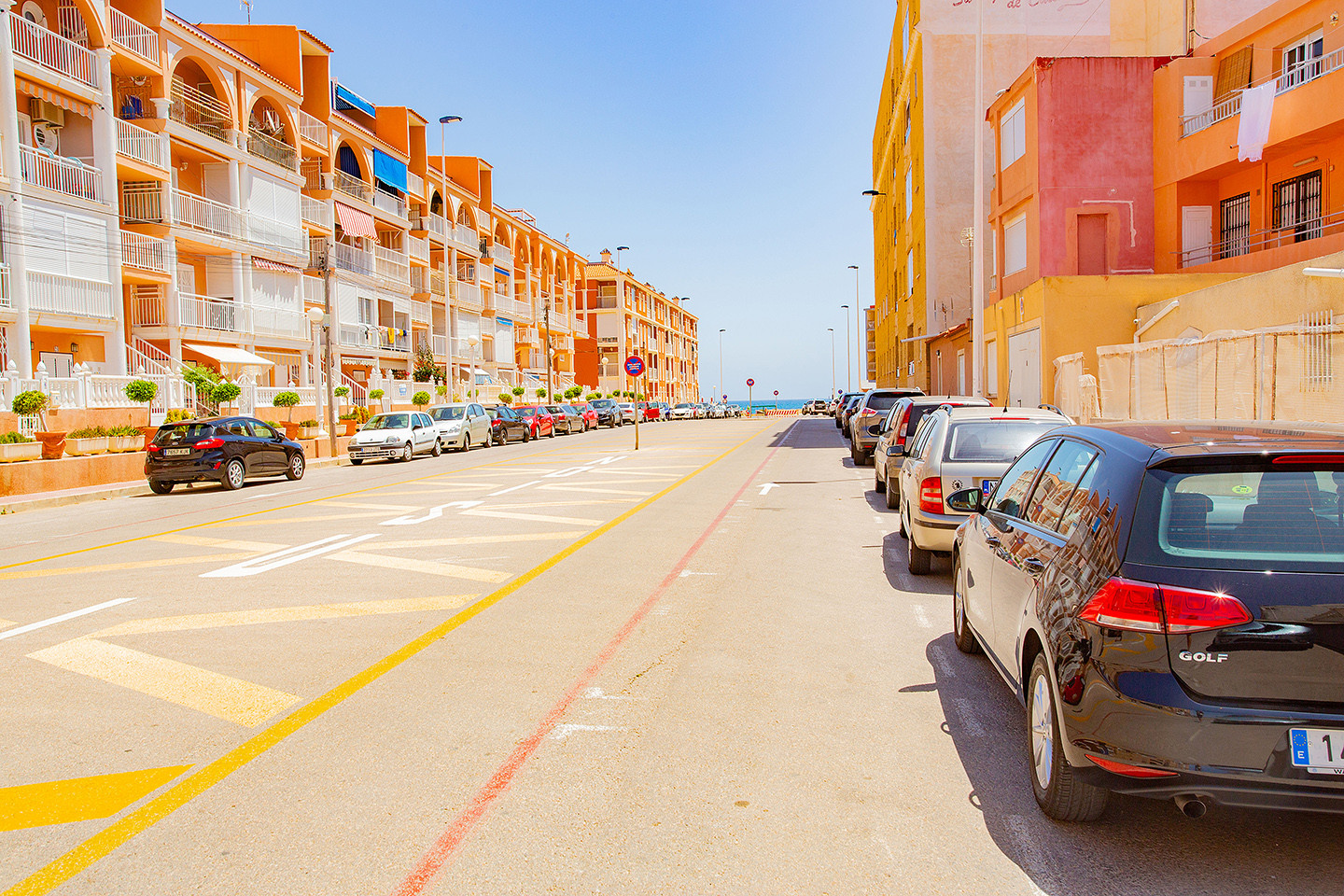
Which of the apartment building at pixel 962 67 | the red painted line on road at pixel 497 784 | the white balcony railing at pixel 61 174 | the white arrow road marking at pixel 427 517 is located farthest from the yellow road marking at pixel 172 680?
the apartment building at pixel 962 67

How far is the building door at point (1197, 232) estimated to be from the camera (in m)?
25.8

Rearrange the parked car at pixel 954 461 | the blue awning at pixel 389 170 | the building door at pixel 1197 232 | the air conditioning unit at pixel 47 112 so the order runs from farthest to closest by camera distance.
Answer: the blue awning at pixel 389 170, the building door at pixel 1197 232, the air conditioning unit at pixel 47 112, the parked car at pixel 954 461

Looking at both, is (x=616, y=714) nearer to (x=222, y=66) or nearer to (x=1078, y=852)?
(x=1078, y=852)

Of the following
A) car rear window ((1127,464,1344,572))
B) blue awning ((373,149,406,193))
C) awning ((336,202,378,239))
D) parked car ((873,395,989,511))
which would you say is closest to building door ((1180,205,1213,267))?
parked car ((873,395,989,511))

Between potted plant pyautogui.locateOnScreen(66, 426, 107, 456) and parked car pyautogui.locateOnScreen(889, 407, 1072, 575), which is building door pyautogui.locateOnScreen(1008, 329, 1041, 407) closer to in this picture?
parked car pyautogui.locateOnScreen(889, 407, 1072, 575)

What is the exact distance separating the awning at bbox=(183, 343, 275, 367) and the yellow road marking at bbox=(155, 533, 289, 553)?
66.5 feet

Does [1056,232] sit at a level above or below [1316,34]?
below

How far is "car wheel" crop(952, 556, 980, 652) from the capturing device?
585 cm

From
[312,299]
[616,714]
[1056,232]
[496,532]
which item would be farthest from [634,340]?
[616,714]

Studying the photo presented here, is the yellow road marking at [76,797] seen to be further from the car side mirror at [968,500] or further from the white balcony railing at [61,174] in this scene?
the white balcony railing at [61,174]

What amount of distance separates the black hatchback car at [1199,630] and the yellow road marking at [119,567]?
8768 mm

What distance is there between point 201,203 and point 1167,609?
33.8 meters

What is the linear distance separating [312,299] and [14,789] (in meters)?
36.2

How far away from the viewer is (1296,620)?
308 centimetres
